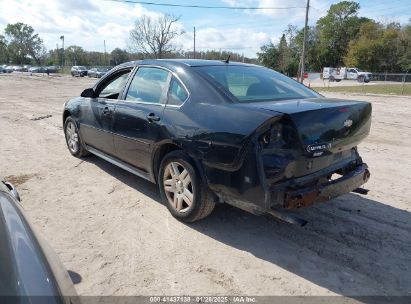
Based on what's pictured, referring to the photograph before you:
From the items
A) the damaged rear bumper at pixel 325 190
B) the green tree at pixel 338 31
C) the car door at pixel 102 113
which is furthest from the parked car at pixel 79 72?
the damaged rear bumper at pixel 325 190

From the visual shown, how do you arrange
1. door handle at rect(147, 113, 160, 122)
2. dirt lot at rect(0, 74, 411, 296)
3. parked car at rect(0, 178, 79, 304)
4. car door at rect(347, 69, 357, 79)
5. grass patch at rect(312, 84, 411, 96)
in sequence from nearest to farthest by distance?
1. parked car at rect(0, 178, 79, 304)
2. dirt lot at rect(0, 74, 411, 296)
3. door handle at rect(147, 113, 160, 122)
4. grass patch at rect(312, 84, 411, 96)
5. car door at rect(347, 69, 357, 79)

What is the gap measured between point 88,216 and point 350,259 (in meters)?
2.78

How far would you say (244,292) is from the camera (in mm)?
2979

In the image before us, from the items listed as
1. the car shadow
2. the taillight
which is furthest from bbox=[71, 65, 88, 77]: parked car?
the taillight

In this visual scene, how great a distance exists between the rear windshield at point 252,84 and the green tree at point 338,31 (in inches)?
3082

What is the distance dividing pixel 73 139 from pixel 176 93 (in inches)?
125

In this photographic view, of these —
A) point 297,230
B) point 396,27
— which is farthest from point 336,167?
point 396,27

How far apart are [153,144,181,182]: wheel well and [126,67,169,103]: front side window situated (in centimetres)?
54

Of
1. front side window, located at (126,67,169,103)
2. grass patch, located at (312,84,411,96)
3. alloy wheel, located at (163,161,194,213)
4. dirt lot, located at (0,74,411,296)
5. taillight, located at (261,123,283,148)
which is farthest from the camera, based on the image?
grass patch, located at (312,84,411,96)

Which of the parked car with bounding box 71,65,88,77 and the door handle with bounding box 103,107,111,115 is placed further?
the parked car with bounding box 71,65,88,77

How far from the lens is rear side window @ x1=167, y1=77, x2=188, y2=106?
13.3 feet

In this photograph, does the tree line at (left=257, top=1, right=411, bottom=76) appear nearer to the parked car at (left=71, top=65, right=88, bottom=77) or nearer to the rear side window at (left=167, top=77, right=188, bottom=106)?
the parked car at (left=71, top=65, right=88, bottom=77)

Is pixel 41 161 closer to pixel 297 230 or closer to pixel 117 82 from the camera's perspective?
pixel 117 82

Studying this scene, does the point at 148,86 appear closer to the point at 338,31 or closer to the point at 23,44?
the point at 338,31
